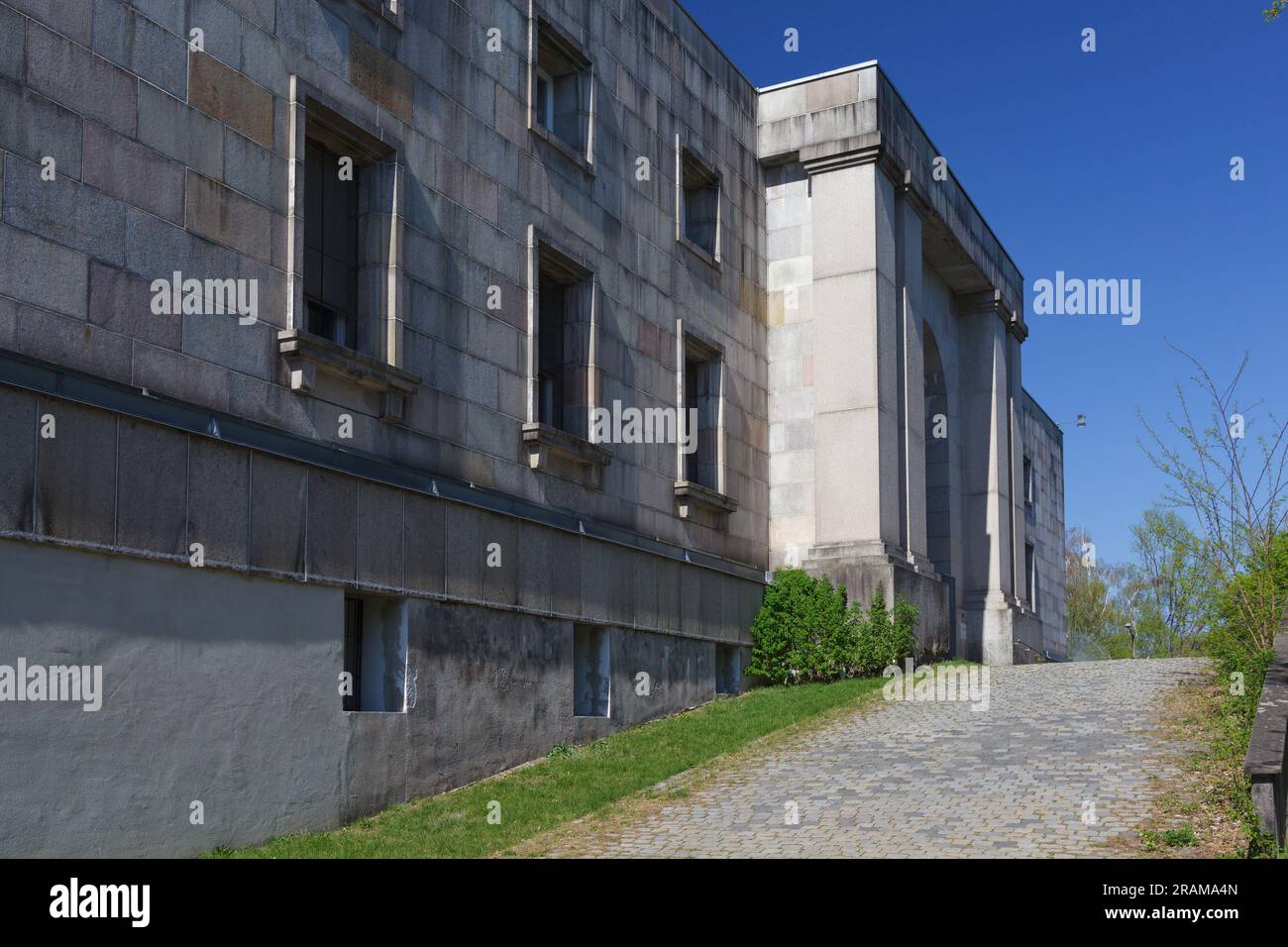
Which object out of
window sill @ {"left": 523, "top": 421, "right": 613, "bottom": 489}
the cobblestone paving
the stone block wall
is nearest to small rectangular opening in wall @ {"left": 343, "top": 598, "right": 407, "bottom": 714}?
the stone block wall

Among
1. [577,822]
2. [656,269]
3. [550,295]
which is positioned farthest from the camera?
[656,269]

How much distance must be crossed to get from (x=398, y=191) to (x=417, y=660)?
523cm

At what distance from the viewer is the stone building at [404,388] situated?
1129cm

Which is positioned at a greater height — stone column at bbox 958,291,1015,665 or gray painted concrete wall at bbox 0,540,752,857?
stone column at bbox 958,291,1015,665

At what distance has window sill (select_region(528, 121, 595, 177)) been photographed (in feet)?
61.3

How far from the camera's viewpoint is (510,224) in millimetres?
17922

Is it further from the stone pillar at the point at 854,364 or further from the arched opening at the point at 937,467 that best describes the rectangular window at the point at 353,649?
the arched opening at the point at 937,467

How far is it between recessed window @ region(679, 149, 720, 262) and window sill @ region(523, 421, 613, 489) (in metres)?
6.01

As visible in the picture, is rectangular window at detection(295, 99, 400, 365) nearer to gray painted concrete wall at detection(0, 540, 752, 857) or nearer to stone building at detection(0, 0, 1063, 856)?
stone building at detection(0, 0, 1063, 856)

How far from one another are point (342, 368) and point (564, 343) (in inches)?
226

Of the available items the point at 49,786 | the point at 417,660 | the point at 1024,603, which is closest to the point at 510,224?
the point at 417,660

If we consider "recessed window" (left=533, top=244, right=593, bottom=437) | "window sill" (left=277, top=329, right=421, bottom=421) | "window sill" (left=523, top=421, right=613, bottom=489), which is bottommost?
"window sill" (left=523, top=421, right=613, bottom=489)

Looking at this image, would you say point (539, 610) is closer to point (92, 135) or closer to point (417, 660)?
point (417, 660)

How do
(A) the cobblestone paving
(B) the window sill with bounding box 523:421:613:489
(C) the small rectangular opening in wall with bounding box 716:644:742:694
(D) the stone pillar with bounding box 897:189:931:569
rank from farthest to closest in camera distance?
(D) the stone pillar with bounding box 897:189:931:569 < (C) the small rectangular opening in wall with bounding box 716:644:742:694 < (B) the window sill with bounding box 523:421:613:489 < (A) the cobblestone paving
